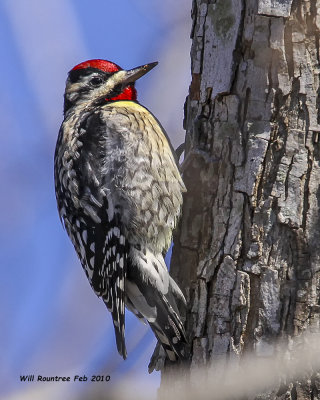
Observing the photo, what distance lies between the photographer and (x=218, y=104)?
316 cm

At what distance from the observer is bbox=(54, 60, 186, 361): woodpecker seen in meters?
3.41

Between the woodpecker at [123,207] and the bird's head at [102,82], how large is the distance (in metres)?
0.30

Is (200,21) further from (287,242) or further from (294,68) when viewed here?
(287,242)

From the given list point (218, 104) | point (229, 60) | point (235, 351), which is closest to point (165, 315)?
point (235, 351)

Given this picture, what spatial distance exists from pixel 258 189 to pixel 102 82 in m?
1.83

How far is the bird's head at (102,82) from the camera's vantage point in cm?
424

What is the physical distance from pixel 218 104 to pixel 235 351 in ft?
4.08

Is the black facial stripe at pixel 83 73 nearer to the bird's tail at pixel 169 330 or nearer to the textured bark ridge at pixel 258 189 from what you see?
the textured bark ridge at pixel 258 189

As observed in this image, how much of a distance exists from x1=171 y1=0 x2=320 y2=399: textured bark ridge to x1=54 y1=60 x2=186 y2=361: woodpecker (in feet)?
1.20

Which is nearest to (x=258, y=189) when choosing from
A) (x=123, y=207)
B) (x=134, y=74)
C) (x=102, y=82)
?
(x=123, y=207)

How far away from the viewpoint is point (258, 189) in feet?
9.45

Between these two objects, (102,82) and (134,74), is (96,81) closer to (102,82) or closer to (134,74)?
(102,82)

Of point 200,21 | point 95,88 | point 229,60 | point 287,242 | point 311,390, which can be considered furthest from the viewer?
point 95,88

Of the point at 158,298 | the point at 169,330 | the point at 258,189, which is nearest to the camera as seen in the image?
the point at 258,189
